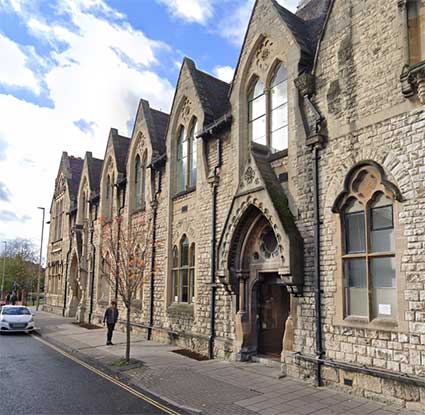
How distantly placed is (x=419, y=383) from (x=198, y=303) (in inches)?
320

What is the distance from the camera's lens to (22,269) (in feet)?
199

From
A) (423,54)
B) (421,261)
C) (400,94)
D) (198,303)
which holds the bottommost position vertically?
(198,303)

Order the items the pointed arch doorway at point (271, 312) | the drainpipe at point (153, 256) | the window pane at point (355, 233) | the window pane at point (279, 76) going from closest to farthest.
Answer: the window pane at point (355, 233) < the pointed arch doorway at point (271, 312) < the window pane at point (279, 76) < the drainpipe at point (153, 256)

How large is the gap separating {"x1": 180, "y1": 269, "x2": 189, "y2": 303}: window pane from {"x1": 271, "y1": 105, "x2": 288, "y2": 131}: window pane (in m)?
6.63

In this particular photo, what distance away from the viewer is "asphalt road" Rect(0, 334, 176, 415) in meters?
7.80

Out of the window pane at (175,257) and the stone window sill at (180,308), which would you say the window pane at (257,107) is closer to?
the window pane at (175,257)

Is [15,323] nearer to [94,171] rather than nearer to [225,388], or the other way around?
[94,171]

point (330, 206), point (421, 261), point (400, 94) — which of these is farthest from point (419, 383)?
point (400, 94)

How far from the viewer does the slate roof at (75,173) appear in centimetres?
3319

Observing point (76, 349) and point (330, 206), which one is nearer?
point (330, 206)

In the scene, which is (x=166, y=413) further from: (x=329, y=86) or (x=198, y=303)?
(x=329, y=86)

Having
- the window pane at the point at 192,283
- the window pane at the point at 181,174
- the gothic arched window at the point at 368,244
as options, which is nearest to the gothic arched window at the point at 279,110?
the gothic arched window at the point at 368,244

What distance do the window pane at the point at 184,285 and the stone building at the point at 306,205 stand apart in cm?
7

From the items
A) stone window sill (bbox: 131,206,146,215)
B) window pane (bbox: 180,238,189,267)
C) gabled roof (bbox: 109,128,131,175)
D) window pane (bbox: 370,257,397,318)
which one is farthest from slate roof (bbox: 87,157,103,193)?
window pane (bbox: 370,257,397,318)
